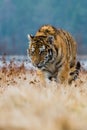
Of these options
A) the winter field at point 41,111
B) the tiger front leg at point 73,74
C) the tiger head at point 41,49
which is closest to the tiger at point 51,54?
the tiger head at point 41,49

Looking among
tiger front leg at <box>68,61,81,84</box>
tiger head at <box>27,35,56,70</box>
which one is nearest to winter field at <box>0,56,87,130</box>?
tiger head at <box>27,35,56,70</box>

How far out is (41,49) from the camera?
33.1 ft

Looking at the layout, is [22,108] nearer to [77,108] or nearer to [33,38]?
[77,108]

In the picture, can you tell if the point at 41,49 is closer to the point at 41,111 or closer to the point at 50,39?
the point at 50,39

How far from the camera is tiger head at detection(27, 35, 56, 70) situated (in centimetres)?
1003

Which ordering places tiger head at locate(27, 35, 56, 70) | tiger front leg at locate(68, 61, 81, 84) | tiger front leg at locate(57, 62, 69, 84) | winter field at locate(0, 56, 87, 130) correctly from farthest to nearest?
tiger front leg at locate(68, 61, 81, 84), tiger front leg at locate(57, 62, 69, 84), tiger head at locate(27, 35, 56, 70), winter field at locate(0, 56, 87, 130)

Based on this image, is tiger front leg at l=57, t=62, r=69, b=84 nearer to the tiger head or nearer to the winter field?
the tiger head

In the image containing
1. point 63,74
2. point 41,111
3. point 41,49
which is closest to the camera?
point 41,111

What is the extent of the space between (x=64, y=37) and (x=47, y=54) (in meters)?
0.81

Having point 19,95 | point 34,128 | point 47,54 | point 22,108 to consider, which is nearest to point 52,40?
point 47,54

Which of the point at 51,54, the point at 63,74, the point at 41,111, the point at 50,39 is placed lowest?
the point at 41,111

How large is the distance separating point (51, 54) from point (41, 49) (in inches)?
8.0

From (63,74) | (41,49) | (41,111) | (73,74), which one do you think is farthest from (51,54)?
(41,111)

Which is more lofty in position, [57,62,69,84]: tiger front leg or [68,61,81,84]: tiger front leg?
[68,61,81,84]: tiger front leg
